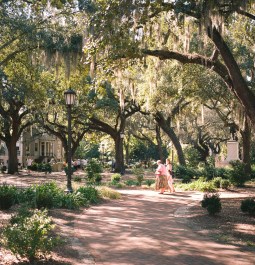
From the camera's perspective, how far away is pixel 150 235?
340 inches

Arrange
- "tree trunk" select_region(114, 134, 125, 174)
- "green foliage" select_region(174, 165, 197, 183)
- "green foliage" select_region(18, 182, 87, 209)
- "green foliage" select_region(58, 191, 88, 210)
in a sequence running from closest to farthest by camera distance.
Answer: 1. "green foliage" select_region(18, 182, 87, 209)
2. "green foliage" select_region(58, 191, 88, 210)
3. "green foliage" select_region(174, 165, 197, 183)
4. "tree trunk" select_region(114, 134, 125, 174)

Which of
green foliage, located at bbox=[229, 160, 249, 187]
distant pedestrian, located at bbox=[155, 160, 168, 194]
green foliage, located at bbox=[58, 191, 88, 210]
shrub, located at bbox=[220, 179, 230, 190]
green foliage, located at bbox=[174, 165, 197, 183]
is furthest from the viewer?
green foliage, located at bbox=[174, 165, 197, 183]

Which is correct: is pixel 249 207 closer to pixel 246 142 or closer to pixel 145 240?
pixel 145 240

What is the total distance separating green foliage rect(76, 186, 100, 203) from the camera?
1388 centimetres

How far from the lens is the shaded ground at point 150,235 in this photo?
266 inches

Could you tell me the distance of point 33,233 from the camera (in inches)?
238

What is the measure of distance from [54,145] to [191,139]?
3327cm

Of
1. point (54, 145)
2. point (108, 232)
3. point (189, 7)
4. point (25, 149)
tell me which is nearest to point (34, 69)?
point (189, 7)

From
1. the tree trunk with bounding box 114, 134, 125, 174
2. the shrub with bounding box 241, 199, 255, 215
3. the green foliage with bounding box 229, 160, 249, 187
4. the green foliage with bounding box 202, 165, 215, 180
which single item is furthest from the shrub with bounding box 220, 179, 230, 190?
the tree trunk with bounding box 114, 134, 125, 174

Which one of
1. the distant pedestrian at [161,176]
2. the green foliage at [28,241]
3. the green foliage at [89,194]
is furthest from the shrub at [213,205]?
the distant pedestrian at [161,176]

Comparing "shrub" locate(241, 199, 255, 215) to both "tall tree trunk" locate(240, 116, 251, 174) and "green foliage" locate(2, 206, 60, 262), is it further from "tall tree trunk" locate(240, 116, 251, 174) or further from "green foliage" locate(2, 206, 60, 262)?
"tall tree trunk" locate(240, 116, 251, 174)

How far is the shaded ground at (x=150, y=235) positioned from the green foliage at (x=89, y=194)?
2.16 feet

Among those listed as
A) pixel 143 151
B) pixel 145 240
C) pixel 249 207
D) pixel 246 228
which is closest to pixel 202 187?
pixel 249 207

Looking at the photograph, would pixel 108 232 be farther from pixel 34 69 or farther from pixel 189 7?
pixel 34 69
